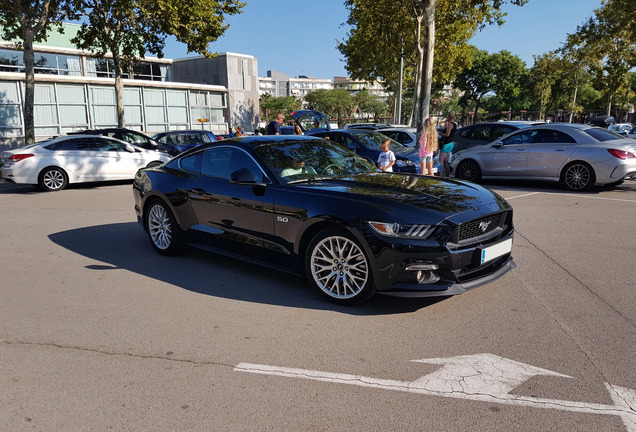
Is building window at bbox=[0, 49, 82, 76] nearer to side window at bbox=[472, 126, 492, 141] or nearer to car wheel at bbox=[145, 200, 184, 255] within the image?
side window at bbox=[472, 126, 492, 141]

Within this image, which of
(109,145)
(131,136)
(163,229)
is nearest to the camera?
(163,229)

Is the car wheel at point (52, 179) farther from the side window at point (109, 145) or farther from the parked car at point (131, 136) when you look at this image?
the parked car at point (131, 136)

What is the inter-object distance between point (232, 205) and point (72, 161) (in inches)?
413

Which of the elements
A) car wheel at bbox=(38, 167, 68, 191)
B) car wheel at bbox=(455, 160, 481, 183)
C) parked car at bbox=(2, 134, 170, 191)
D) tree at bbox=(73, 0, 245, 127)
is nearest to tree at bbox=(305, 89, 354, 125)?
tree at bbox=(73, 0, 245, 127)

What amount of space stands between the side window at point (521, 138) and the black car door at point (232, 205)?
355 inches

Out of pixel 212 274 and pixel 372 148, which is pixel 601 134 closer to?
pixel 372 148

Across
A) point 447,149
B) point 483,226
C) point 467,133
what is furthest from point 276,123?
point 483,226

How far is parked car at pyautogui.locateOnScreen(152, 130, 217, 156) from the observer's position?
18.8 metres

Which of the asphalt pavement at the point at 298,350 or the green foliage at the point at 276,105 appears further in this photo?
the green foliage at the point at 276,105

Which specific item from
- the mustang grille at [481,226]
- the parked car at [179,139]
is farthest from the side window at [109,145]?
the mustang grille at [481,226]

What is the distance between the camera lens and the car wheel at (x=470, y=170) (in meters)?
13.5

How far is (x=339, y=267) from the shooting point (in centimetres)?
467

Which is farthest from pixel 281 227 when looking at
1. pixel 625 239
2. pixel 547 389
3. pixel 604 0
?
pixel 604 0

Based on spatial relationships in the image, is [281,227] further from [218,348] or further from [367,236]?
[218,348]
